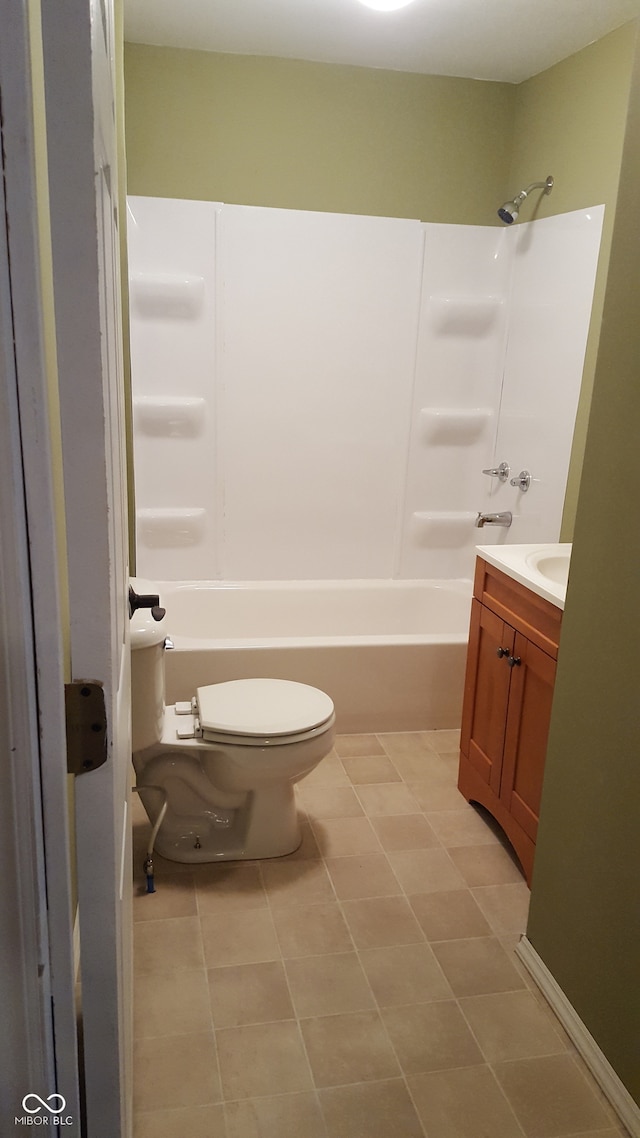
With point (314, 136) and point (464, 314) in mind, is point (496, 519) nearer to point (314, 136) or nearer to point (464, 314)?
point (464, 314)

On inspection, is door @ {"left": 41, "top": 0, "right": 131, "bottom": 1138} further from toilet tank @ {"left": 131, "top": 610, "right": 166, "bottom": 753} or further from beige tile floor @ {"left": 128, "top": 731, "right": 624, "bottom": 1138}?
toilet tank @ {"left": 131, "top": 610, "right": 166, "bottom": 753}

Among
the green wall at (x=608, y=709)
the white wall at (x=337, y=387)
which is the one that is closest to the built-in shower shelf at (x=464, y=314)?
the white wall at (x=337, y=387)

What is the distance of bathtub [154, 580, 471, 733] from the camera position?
302 centimetres

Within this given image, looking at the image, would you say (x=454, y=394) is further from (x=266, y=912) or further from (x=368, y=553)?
(x=266, y=912)

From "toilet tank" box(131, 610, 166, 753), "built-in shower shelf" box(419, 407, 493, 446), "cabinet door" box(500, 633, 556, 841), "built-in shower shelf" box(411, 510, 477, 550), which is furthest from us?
"built-in shower shelf" box(411, 510, 477, 550)

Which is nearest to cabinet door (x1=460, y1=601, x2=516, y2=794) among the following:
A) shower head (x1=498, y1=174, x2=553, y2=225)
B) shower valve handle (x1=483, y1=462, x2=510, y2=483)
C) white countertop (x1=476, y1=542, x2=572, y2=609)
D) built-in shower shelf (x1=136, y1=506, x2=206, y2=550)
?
white countertop (x1=476, y1=542, x2=572, y2=609)

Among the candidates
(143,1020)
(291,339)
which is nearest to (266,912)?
(143,1020)

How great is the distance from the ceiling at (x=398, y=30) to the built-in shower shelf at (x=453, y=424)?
1.36 meters

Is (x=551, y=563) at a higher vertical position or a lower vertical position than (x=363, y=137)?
lower

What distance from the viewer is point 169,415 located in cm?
346

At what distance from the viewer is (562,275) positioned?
313 cm

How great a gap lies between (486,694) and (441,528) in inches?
56.9
